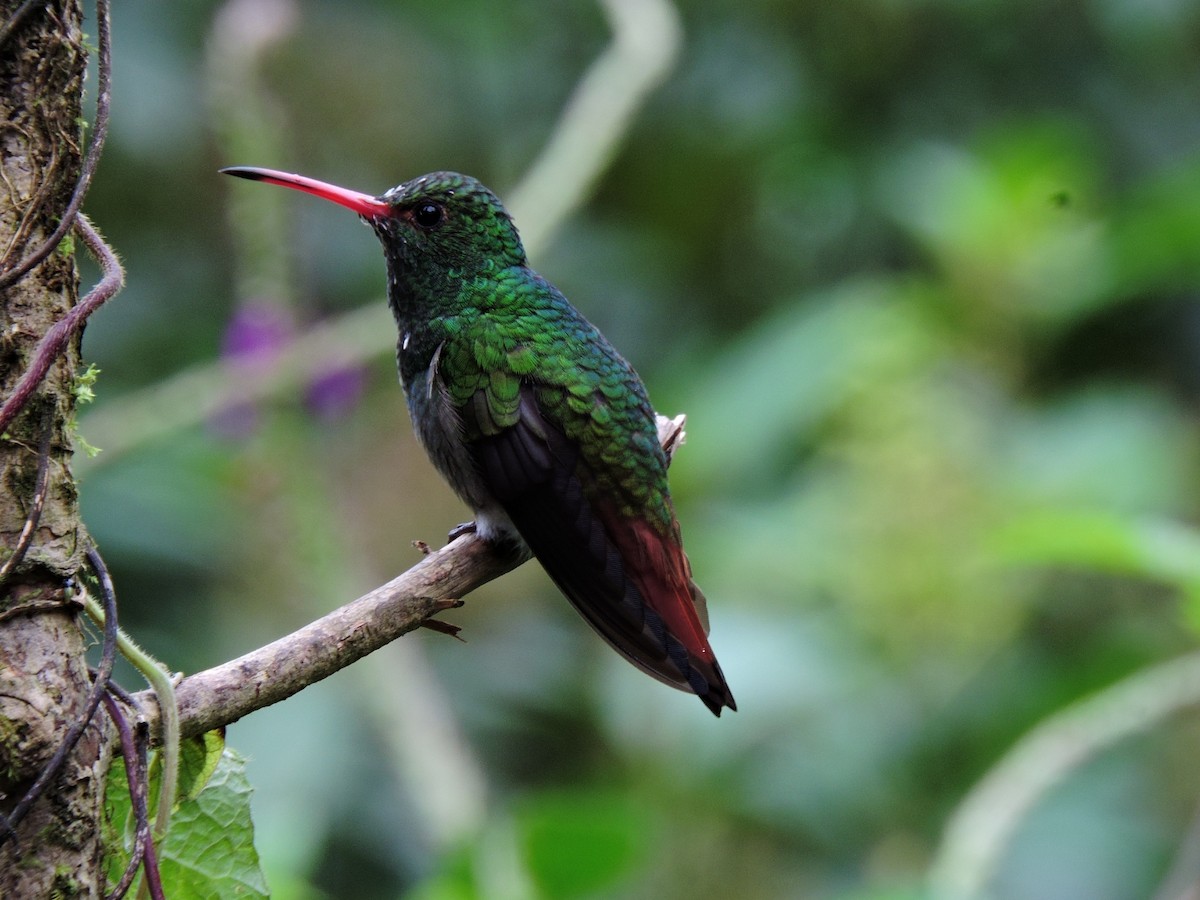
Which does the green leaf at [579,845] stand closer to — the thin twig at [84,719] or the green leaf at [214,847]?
the green leaf at [214,847]

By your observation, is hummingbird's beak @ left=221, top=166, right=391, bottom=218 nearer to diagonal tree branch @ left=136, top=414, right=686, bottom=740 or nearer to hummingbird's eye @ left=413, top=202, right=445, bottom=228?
hummingbird's eye @ left=413, top=202, right=445, bottom=228

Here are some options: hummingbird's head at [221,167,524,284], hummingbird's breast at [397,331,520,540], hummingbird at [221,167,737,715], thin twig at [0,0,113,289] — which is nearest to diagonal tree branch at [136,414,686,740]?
thin twig at [0,0,113,289]

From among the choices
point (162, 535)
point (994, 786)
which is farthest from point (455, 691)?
point (994, 786)

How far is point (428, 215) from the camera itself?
2564 mm

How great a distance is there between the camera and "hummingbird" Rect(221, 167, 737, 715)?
209 centimetres

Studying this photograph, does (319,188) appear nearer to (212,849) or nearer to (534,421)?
(534,421)

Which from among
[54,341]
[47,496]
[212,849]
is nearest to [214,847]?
[212,849]

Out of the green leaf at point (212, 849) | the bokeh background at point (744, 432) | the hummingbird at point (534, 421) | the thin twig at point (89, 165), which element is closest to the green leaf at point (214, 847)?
the green leaf at point (212, 849)

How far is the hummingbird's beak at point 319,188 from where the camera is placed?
2.01 m

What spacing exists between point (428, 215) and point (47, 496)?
4.72 ft

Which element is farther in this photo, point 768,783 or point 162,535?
point 162,535

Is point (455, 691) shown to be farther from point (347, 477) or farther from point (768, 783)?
point (768, 783)

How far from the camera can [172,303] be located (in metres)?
5.34

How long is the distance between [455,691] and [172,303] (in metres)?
1.83
